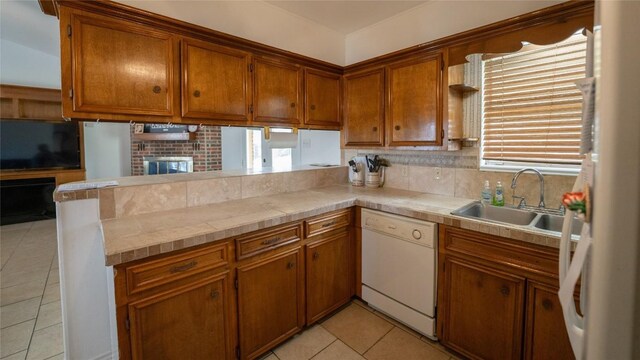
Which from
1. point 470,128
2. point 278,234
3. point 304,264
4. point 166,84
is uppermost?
point 166,84

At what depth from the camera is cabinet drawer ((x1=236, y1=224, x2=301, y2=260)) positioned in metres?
1.61

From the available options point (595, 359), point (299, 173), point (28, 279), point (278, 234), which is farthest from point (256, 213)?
point (28, 279)

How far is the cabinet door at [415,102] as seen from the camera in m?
2.11

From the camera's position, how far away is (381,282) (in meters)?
2.18

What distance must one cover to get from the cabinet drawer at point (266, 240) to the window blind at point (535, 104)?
5.30ft

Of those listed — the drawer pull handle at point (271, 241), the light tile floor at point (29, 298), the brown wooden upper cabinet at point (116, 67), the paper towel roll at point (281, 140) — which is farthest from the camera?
the paper towel roll at point (281, 140)

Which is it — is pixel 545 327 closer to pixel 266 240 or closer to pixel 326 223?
pixel 326 223

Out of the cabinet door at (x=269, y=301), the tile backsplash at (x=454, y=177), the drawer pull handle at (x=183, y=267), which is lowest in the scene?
the cabinet door at (x=269, y=301)

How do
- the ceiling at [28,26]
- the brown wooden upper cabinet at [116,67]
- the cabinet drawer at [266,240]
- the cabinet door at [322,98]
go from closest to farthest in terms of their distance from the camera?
the brown wooden upper cabinet at [116,67]
the cabinet drawer at [266,240]
the cabinet door at [322,98]
the ceiling at [28,26]

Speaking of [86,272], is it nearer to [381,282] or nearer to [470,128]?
[381,282]

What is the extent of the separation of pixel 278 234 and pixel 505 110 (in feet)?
6.20

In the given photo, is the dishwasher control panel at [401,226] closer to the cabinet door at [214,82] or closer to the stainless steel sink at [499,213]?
the stainless steel sink at [499,213]

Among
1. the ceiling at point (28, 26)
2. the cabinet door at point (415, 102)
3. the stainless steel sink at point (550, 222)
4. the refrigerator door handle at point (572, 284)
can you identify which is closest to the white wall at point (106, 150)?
the ceiling at point (28, 26)

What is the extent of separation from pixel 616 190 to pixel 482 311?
1462 mm
